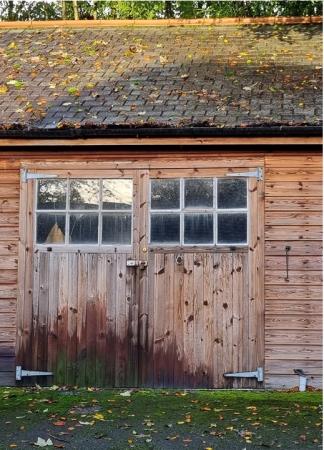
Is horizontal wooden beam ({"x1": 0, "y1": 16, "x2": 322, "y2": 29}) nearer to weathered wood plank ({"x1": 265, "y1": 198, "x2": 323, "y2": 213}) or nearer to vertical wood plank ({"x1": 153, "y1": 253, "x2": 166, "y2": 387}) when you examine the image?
weathered wood plank ({"x1": 265, "y1": 198, "x2": 323, "y2": 213})

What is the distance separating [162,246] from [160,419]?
227cm

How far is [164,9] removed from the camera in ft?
55.8

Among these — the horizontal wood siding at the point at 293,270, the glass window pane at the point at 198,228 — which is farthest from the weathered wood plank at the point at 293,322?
the glass window pane at the point at 198,228

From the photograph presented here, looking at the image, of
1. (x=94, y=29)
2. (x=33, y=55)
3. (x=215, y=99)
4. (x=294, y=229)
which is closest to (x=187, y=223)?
(x=294, y=229)

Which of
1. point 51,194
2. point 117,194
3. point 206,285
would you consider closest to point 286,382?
point 206,285

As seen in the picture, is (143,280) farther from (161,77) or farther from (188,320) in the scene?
(161,77)

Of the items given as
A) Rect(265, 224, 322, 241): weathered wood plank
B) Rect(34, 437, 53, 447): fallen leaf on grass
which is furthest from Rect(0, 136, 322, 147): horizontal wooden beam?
Rect(34, 437, 53, 447): fallen leaf on grass

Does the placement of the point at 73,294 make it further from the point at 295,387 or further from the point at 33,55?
the point at 33,55

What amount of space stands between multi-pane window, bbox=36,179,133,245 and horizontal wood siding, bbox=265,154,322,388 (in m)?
1.71

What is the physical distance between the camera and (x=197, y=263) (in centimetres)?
771

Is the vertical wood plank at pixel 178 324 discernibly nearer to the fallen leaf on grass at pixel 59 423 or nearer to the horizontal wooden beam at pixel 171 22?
the fallen leaf on grass at pixel 59 423

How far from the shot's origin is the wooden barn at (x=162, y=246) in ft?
24.9

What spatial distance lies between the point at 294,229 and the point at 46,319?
10.2 feet

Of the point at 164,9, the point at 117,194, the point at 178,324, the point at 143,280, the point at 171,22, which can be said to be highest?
the point at 164,9
